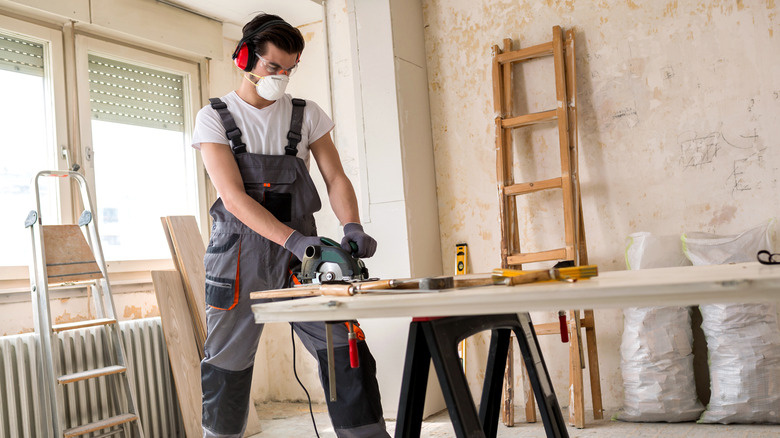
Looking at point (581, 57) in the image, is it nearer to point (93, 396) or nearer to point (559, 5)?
point (559, 5)

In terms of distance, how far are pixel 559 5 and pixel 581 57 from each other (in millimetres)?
309

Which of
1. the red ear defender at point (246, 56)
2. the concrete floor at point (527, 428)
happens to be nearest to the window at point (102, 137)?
the concrete floor at point (527, 428)

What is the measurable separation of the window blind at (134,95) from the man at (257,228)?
185 cm

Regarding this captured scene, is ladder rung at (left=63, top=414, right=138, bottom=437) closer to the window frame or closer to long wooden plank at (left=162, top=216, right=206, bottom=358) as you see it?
long wooden plank at (left=162, top=216, right=206, bottom=358)

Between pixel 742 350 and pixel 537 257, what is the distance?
0.99 m

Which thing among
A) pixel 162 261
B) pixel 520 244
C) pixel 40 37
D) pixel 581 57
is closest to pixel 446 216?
pixel 520 244

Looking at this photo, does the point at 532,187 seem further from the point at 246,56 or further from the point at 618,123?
the point at 246,56

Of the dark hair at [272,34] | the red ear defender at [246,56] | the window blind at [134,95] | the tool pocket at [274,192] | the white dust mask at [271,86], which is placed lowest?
the tool pocket at [274,192]

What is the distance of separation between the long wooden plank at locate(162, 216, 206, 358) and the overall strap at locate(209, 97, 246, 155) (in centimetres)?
169

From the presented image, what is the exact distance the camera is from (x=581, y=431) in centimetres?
314

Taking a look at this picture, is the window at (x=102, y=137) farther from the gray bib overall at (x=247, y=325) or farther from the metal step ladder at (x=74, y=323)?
the gray bib overall at (x=247, y=325)

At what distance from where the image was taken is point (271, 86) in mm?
2191

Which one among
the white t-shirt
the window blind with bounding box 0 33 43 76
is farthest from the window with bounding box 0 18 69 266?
the white t-shirt

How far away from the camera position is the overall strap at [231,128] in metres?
2.15
